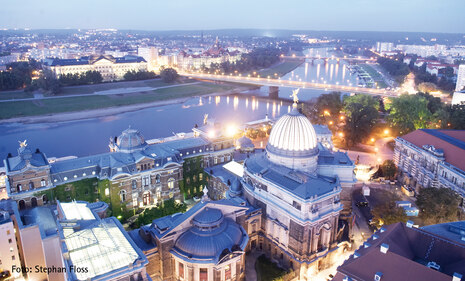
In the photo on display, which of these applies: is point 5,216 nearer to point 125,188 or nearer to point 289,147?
point 125,188

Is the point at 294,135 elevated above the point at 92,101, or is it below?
above

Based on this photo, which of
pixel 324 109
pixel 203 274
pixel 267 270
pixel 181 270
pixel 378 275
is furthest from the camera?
pixel 324 109

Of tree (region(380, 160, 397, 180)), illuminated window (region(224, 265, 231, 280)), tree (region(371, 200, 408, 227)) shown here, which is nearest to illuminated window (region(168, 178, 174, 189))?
illuminated window (region(224, 265, 231, 280))

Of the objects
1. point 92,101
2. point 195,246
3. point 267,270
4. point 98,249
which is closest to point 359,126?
point 267,270

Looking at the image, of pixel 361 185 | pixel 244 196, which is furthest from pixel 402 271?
pixel 361 185

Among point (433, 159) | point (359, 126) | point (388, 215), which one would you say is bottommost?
point (388, 215)

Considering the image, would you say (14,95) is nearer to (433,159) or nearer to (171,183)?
(171,183)

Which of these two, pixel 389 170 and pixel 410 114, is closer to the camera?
pixel 389 170

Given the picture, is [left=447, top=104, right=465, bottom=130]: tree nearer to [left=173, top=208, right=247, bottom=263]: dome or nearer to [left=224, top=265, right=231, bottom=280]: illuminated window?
[left=173, top=208, right=247, bottom=263]: dome
